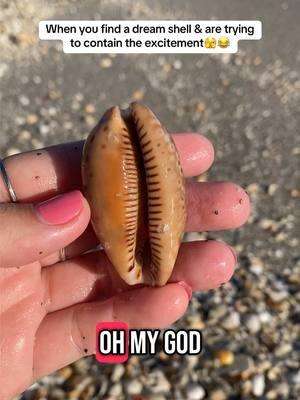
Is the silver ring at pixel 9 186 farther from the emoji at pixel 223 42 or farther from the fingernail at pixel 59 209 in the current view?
the emoji at pixel 223 42

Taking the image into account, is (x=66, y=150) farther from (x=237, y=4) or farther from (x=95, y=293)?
(x=237, y=4)

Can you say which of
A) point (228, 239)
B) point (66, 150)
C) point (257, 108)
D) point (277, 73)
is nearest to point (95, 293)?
point (66, 150)

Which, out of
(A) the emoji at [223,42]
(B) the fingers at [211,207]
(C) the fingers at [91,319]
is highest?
(A) the emoji at [223,42]

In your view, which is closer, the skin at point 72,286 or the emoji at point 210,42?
the skin at point 72,286

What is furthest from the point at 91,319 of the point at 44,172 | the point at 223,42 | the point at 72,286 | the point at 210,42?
the point at 223,42

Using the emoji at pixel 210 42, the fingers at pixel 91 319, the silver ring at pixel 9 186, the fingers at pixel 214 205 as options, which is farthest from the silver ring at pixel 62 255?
the emoji at pixel 210 42

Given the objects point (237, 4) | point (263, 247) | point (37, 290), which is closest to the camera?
point (37, 290)

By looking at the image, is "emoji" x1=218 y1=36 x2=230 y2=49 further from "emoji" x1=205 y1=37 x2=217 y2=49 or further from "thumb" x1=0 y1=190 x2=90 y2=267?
"thumb" x1=0 y1=190 x2=90 y2=267

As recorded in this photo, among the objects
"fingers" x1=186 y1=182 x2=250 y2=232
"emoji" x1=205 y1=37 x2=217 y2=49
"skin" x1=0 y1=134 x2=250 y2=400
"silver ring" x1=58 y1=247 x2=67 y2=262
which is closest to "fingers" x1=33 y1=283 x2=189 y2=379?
"skin" x1=0 y1=134 x2=250 y2=400
